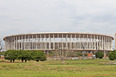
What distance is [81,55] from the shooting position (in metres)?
104

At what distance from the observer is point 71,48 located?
111 meters

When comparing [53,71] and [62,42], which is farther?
[62,42]

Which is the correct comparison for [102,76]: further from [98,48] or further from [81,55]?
[98,48]

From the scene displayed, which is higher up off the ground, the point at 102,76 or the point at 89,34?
the point at 89,34

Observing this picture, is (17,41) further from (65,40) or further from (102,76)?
(102,76)

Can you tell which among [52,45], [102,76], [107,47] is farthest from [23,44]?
[102,76]

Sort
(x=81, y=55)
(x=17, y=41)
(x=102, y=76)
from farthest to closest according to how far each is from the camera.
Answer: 1. (x=17, y=41)
2. (x=81, y=55)
3. (x=102, y=76)

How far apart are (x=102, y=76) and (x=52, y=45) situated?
92650 millimetres

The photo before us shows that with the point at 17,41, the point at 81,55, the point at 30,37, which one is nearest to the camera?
the point at 81,55

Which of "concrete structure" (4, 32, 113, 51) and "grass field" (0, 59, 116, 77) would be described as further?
"concrete structure" (4, 32, 113, 51)

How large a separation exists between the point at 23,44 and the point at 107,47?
54553mm

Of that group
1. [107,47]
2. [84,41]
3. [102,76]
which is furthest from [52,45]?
[102,76]

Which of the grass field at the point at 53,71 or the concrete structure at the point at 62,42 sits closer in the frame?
the grass field at the point at 53,71

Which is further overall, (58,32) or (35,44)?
(35,44)
